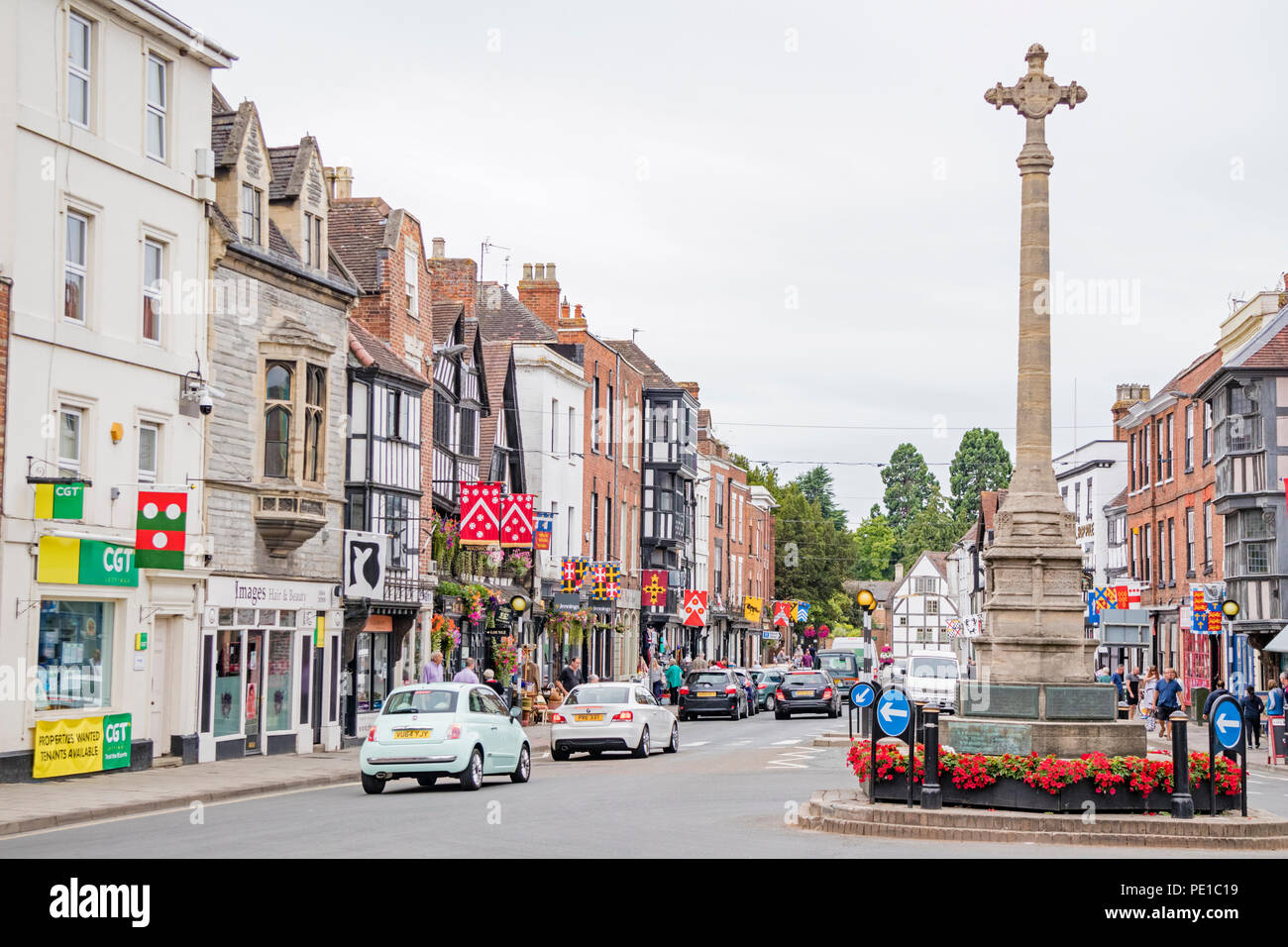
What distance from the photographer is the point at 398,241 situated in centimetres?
3759

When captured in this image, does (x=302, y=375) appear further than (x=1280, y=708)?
No

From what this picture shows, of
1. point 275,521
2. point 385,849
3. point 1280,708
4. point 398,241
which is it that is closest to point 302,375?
point 275,521

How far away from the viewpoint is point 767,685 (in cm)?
5838

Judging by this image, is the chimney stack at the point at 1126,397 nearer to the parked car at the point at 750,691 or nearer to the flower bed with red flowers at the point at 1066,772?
the parked car at the point at 750,691

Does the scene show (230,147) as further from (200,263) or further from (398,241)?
(398,241)

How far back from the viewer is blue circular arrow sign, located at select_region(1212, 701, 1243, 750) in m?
17.3

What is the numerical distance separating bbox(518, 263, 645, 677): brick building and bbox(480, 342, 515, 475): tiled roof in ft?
15.5

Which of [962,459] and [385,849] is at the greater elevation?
[962,459]

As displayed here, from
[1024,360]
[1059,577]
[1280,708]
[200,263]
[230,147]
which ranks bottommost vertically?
[1280,708]

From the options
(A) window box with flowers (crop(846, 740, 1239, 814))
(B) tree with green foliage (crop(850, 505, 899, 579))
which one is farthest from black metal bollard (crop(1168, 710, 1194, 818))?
(B) tree with green foliage (crop(850, 505, 899, 579))

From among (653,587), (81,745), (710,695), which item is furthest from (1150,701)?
(81,745)

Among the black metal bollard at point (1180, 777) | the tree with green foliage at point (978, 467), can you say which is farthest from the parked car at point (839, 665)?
the tree with green foliage at point (978, 467)

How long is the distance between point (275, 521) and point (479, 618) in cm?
1303

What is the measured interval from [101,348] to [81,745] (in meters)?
6.04
